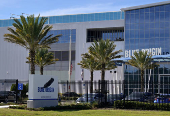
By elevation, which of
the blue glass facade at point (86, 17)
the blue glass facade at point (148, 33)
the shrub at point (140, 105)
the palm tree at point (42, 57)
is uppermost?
the blue glass facade at point (86, 17)

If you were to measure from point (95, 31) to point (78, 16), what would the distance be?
212 inches

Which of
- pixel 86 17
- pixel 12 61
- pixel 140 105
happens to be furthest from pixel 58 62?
pixel 140 105

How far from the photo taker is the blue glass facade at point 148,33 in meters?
51.8

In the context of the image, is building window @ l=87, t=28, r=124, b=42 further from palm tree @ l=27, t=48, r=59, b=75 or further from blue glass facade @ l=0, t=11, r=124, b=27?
palm tree @ l=27, t=48, r=59, b=75

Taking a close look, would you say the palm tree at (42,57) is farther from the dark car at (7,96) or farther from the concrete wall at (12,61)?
the dark car at (7,96)

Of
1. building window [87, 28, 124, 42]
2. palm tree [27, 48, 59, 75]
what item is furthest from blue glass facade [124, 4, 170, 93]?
palm tree [27, 48, 59, 75]

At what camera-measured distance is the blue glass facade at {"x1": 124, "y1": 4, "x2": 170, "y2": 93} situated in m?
51.8

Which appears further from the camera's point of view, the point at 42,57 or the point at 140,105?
the point at 42,57

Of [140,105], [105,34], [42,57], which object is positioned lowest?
[140,105]

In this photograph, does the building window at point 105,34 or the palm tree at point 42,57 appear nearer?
the palm tree at point 42,57

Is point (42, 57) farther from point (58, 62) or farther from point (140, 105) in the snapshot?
point (140, 105)

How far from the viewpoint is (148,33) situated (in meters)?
53.2

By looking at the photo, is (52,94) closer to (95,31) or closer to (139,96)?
(139,96)

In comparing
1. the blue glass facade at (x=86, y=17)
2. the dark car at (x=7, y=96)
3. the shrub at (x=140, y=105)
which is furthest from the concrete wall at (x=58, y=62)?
the shrub at (x=140, y=105)
